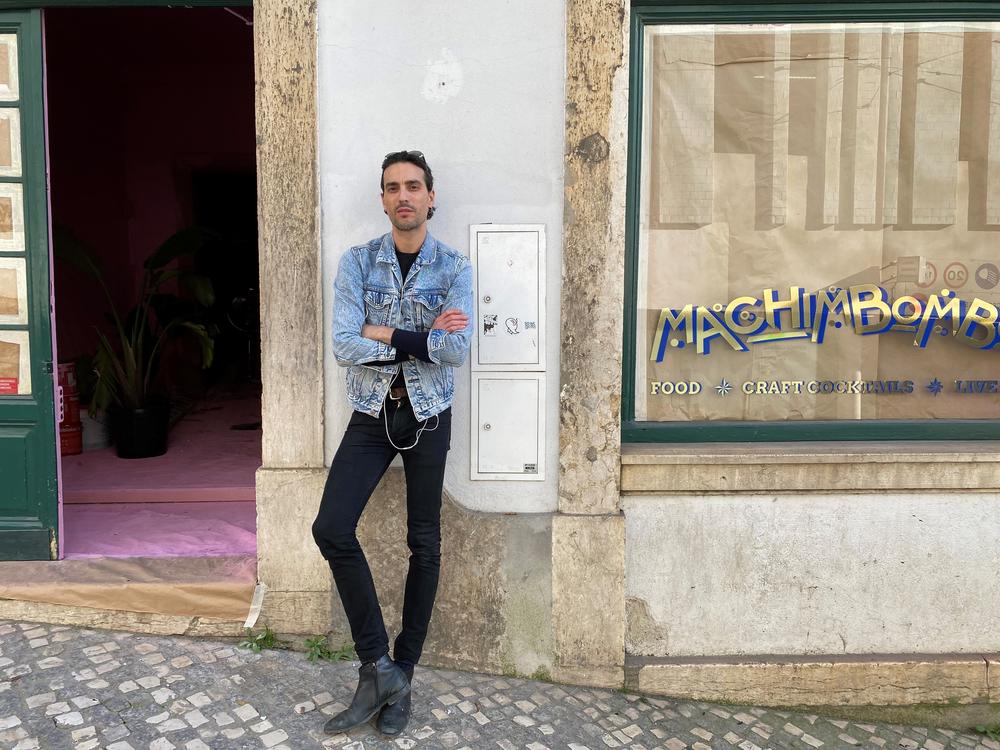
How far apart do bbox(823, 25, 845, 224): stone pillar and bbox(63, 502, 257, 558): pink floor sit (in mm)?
3221

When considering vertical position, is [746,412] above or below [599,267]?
below

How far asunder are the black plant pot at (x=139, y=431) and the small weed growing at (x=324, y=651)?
8.99 feet

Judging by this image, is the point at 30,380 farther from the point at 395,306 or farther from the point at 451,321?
the point at 451,321

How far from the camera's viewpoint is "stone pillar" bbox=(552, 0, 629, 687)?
3.41 m

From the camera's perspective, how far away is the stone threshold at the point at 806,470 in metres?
3.55

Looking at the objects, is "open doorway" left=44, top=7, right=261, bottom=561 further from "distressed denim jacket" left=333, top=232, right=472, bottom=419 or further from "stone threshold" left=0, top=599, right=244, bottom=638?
"distressed denim jacket" left=333, top=232, right=472, bottom=419

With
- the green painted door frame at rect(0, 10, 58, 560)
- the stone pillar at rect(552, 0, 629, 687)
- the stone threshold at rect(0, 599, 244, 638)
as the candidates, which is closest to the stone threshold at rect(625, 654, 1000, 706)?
the stone pillar at rect(552, 0, 629, 687)

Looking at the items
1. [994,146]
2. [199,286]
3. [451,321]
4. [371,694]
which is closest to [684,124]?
[994,146]

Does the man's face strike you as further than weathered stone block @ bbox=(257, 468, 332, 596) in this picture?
No

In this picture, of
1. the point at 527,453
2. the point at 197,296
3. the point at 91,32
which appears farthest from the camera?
the point at 91,32

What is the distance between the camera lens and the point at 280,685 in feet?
10.9

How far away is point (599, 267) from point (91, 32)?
606 centimetres

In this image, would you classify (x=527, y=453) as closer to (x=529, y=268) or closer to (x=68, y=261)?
(x=529, y=268)

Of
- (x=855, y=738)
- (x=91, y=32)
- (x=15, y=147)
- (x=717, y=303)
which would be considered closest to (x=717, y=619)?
(x=855, y=738)
